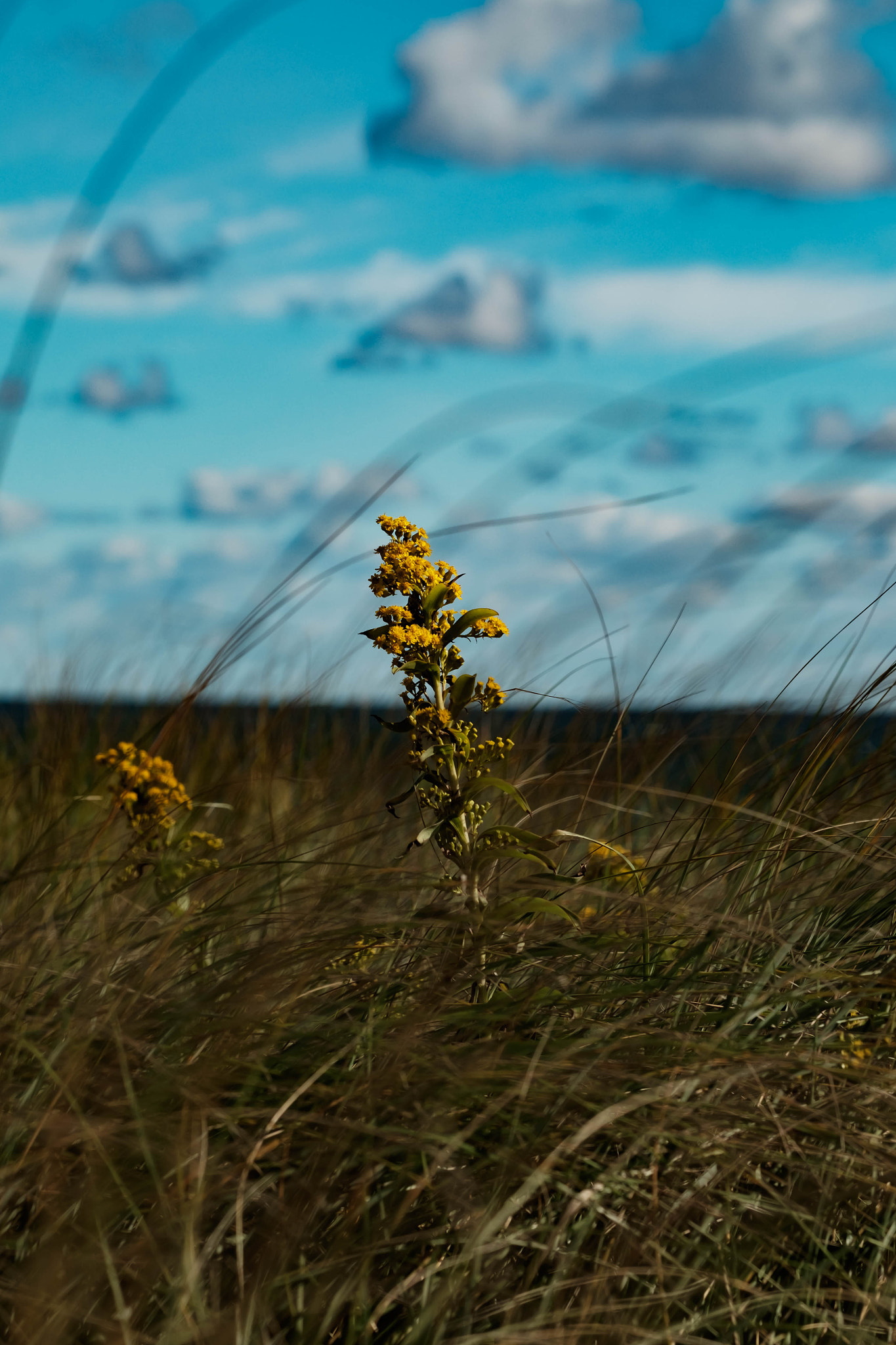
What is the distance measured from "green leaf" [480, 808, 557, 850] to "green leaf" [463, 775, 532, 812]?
38mm

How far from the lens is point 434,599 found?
5.90ft

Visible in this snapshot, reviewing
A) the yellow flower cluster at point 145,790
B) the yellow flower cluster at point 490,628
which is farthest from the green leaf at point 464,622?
the yellow flower cluster at point 145,790

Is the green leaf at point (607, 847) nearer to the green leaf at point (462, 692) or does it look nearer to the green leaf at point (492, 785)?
the green leaf at point (492, 785)

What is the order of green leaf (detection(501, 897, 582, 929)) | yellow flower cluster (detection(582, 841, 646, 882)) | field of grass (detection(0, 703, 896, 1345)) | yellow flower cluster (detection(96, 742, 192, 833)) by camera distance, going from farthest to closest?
yellow flower cluster (detection(96, 742, 192, 833))
yellow flower cluster (detection(582, 841, 646, 882))
green leaf (detection(501, 897, 582, 929))
field of grass (detection(0, 703, 896, 1345))

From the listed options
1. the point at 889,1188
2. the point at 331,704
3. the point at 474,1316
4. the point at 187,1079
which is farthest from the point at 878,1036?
the point at 331,704

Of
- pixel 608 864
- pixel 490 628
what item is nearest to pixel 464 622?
pixel 490 628

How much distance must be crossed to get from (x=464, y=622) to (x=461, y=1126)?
0.74m

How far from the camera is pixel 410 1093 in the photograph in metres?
1.34

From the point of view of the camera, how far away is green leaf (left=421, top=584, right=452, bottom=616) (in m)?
1.79

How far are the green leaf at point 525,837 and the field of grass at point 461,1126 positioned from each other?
0.20ft

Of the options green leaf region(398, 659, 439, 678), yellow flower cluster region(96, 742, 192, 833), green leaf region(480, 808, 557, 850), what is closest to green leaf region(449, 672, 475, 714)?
green leaf region(398, 659, 439, 678)

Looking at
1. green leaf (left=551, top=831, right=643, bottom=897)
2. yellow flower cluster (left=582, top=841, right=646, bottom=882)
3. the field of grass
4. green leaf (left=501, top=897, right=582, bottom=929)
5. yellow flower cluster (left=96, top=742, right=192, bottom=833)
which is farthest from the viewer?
yellow flower cluster (left=96, top=742, right=192, bottom=833)

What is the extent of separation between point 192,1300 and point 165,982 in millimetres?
622

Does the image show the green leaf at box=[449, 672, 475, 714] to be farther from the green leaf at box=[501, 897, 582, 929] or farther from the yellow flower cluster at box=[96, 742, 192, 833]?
the yellow flower cluster at box=[96, 742, 192, 833]
